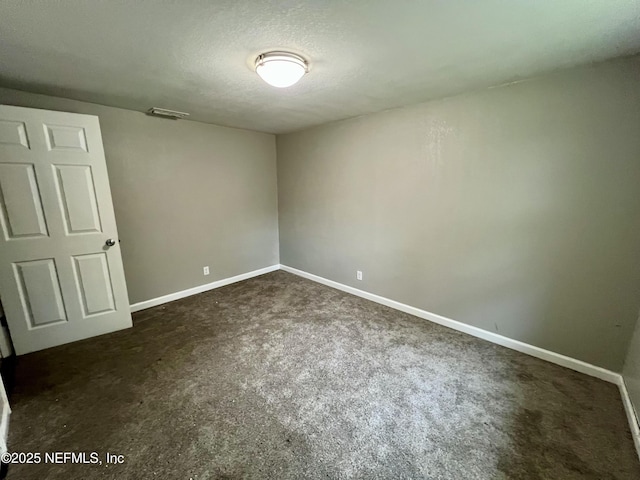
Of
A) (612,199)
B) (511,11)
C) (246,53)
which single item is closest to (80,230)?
(246,53)

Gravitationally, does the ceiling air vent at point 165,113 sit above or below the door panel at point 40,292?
above

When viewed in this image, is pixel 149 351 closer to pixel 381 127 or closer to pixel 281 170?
pixel 281 170

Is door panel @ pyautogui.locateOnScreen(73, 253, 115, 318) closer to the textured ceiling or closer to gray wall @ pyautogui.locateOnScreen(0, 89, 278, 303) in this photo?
gray wall @ pyautogui.locateOnScreen(0, 89, 278, 303)

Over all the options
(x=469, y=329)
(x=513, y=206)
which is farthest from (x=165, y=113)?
(x=469, y=329)

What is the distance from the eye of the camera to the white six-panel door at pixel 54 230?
209 centimetres

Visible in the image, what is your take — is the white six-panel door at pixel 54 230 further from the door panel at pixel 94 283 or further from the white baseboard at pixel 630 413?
the white baseboard at pixel 630 413

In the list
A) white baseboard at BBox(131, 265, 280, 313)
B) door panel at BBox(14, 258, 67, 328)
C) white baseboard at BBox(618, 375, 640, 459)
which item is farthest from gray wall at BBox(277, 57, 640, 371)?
door panel at BBox(14, 258, 67, 328)

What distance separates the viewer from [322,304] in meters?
3.26

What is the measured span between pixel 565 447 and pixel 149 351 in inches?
120

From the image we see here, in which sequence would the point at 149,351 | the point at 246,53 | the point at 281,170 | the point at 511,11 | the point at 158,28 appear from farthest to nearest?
1. the point at 281,170
2. the point at 149,351
3. the point at 246,53
4. the point at 158,28
5. the point at 511,11

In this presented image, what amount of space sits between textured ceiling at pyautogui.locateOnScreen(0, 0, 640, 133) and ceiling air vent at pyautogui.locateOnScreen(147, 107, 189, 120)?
39 centimetres

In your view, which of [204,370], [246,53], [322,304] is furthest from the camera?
[322,304]

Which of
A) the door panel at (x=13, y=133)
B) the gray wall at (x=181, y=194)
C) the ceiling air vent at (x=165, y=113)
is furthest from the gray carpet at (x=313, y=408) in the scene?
the ceiling air vent at (x=165, y=113)

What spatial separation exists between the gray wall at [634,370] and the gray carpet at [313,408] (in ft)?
0.38
